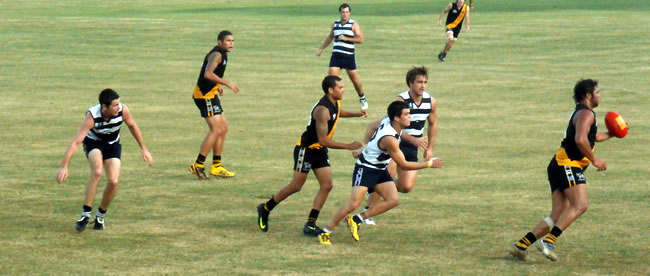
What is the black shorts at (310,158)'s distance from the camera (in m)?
13.2

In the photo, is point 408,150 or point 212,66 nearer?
point 408,150

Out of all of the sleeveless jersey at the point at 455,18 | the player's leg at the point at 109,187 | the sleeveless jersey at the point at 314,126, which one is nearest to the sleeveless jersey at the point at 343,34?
the sleeveless jersey at the point at 455,18

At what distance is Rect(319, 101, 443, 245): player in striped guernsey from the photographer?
12.3 metres

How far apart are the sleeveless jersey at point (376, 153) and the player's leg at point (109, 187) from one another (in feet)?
9.78

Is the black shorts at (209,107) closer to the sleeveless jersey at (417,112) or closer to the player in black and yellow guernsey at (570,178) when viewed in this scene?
the sleeveless jersey at (417,112)

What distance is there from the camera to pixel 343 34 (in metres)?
25.5

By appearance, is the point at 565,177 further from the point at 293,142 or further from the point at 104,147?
the point at 293,142

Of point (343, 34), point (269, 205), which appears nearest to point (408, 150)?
point (269, 205)

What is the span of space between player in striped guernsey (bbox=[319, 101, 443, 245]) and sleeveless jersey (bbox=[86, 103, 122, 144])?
283 centimetres

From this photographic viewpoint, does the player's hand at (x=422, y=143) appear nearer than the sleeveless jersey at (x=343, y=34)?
Yes

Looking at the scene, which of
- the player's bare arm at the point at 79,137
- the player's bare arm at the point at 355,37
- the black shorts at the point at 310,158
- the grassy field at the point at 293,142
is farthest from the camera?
the player's bare arm at the point at 355,37

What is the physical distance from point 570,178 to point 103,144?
557 cm

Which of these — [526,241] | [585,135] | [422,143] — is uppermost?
[585,135]

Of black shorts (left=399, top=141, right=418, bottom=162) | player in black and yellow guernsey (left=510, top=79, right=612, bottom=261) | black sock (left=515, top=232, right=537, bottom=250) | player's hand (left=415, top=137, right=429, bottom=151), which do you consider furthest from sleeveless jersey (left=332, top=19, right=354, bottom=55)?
black sock (left=515, top=232, right=537, bottom=250)
